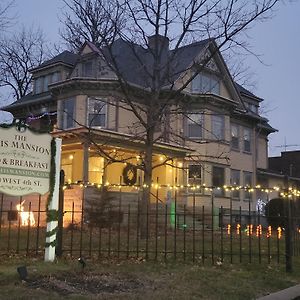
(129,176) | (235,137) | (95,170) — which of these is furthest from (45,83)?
(235,137)

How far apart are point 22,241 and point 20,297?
21.4 feet

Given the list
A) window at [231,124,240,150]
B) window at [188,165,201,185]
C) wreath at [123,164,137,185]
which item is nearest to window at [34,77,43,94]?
wreath at [123,164,137,185]

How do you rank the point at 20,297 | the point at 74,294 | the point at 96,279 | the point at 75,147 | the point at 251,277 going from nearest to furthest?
the point at 20,297 < the point at 74,294 < the point at 96,279 < the point at 251,277 < the point at 75,147

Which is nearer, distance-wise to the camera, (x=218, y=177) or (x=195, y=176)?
(x=195, y=176)

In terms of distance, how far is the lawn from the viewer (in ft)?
21.1

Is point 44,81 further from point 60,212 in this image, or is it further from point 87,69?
point 60,212

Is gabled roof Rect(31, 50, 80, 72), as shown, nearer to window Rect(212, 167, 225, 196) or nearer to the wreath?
the wreath

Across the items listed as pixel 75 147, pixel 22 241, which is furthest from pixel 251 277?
pixel 75 147

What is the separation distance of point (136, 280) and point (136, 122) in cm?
1714

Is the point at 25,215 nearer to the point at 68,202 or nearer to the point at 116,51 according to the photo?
the point at 68,202

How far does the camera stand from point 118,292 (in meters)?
6.61

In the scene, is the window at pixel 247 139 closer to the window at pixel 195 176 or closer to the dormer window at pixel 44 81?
the window at pixel 195 176

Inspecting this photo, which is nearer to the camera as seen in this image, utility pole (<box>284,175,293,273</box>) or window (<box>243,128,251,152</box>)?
utility pole (<box>284,175,293,273</box>)

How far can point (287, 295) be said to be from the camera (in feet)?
23.8
